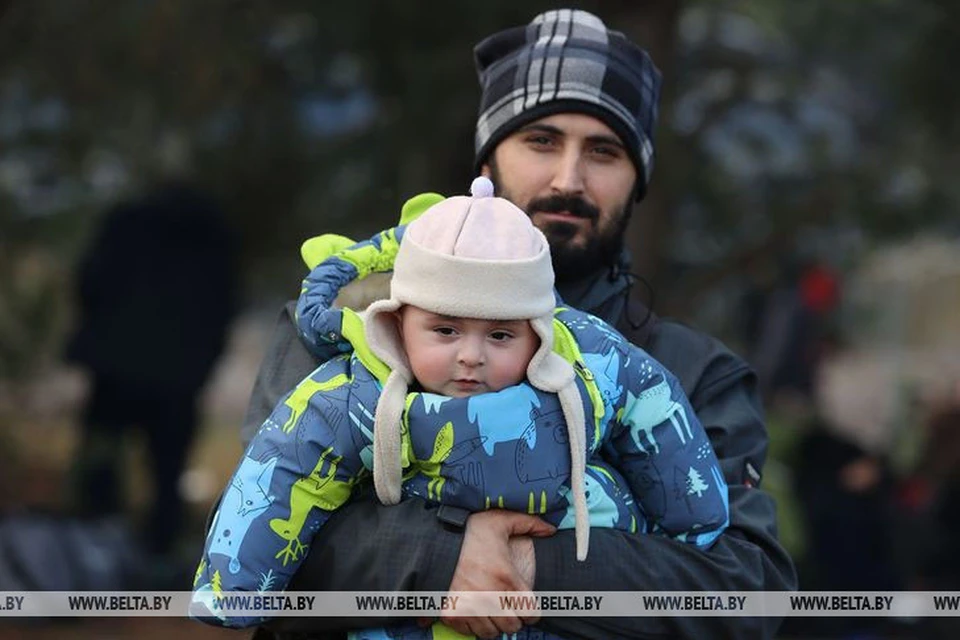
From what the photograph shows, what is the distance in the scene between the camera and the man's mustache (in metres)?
3.01

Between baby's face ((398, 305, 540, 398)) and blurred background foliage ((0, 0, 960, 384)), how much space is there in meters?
4.38

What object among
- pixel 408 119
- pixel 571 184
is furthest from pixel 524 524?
pixel 408 119

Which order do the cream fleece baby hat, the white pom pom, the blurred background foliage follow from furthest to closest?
the blurred background foliage, the white pom pom, the cream fleece baby hat

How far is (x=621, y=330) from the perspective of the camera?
304 cm

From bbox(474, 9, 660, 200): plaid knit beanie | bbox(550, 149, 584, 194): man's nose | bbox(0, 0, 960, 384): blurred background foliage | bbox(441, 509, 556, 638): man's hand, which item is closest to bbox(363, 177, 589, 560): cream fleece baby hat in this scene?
bbox(441, 509, 556, 638): man's hand

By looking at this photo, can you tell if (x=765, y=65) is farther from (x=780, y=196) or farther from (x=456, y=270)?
(x=456, y=270)

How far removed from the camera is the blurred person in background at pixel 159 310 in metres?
8.53

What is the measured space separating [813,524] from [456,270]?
244 inches

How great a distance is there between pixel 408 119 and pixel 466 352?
16.4 ft

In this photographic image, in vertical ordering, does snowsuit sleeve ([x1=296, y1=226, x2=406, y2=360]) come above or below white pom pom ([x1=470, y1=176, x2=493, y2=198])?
below

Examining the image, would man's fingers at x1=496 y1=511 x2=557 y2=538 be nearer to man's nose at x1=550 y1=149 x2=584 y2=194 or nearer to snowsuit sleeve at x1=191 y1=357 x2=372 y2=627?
snowsuit sleeve at x1=191 y1=357 x2=372 y2=627

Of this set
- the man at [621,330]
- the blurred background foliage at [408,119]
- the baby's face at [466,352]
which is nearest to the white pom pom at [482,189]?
the baby's face at [466,352]

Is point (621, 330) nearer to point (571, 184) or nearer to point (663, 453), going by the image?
point (571, 184)

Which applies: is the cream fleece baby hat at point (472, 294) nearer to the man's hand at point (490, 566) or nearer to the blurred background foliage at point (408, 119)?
the man's hand at point (490, 566)
